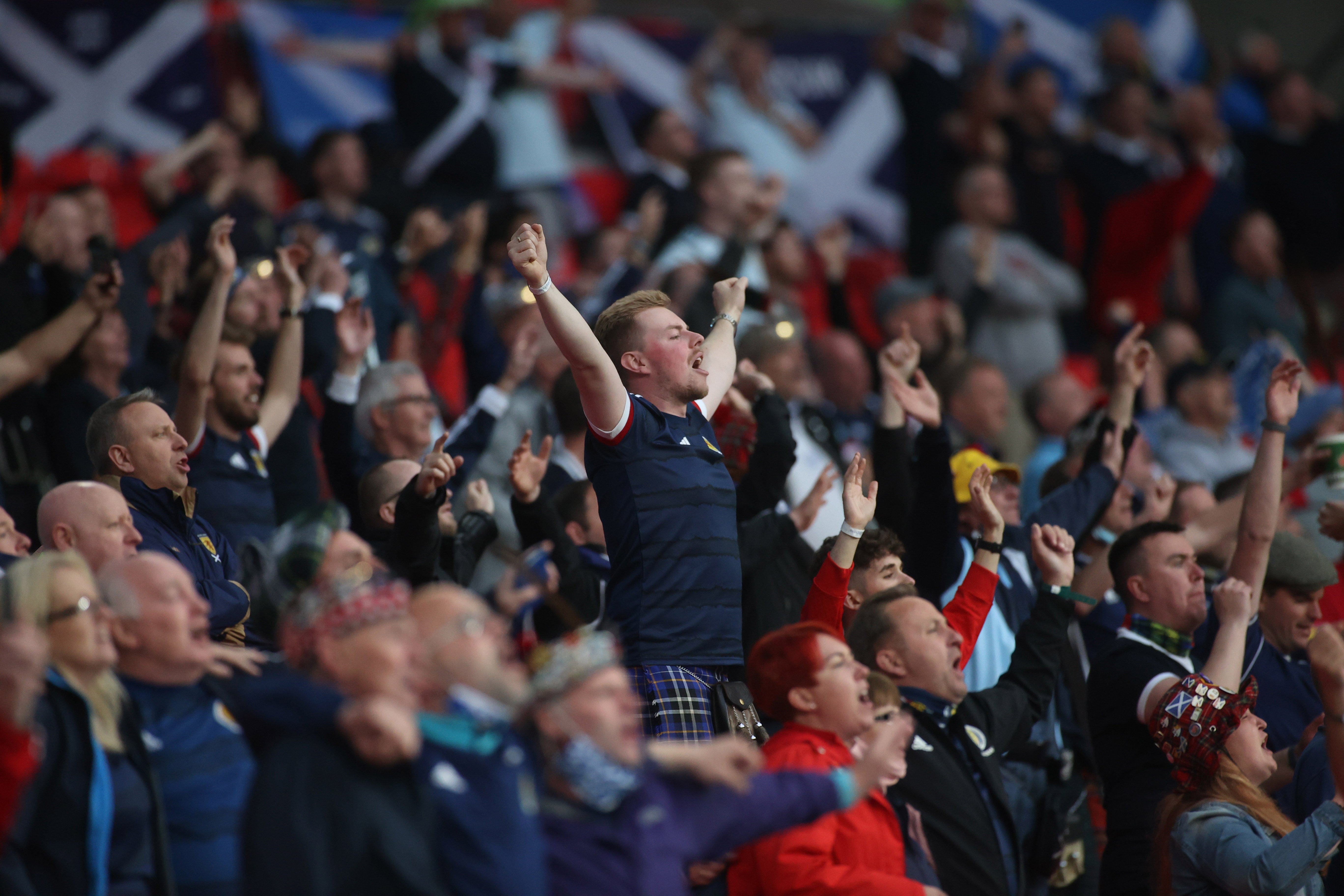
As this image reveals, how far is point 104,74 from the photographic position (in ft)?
33.5

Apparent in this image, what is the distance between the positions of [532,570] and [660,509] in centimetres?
112

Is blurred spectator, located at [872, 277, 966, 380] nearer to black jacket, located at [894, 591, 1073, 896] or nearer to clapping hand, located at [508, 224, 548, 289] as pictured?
black jacket, located at [894, 591, 1073, 896]

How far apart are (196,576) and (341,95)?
6.72 m

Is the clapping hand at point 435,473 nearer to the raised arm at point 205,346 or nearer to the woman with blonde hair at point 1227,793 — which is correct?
the raised arm at point 205,346

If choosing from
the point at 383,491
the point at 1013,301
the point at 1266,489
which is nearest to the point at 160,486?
the point at 383,491

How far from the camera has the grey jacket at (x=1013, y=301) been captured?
10.2 meters

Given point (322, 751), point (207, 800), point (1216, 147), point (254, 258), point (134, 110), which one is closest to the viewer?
point (322, 751)

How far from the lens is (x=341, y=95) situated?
10797 millimetres

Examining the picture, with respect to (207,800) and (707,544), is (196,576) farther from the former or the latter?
(707,544)

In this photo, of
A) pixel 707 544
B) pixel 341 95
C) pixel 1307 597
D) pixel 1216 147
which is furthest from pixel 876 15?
pixel 707 544

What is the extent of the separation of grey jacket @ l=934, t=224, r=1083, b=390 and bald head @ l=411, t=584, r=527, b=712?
722 centimetres

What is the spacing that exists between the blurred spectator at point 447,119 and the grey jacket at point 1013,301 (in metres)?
3.12

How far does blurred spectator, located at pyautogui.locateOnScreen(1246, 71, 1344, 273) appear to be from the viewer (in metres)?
12.1

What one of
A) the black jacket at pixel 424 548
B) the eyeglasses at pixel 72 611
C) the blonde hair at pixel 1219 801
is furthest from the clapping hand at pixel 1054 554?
the eyeglasses at pixel 72 611
